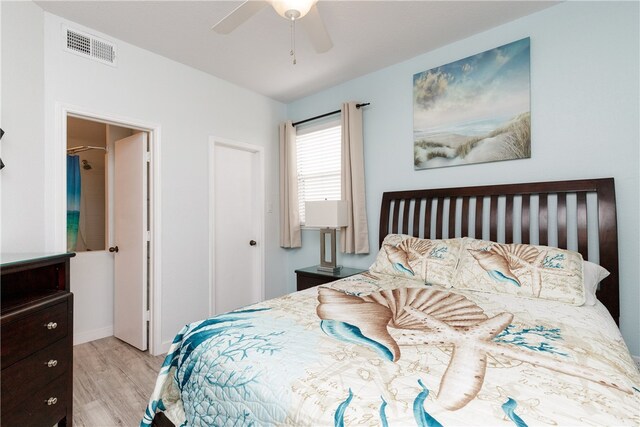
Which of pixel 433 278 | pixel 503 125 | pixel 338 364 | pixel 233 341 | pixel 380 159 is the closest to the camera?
pixel 338 364

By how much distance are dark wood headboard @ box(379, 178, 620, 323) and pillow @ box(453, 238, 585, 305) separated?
353 mm

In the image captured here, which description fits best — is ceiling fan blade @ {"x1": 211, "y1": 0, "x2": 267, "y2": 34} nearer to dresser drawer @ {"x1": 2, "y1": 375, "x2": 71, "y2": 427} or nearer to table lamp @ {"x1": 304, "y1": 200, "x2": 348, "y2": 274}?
table lamp @ {"x1": 304, "y1": 200, "x2": 348, "y2": 274}

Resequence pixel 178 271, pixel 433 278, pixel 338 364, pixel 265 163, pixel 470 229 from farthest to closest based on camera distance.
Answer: pixel 265 163, pixel 178 271, pixel 470 229, pixel 433 278, pixel 338 364

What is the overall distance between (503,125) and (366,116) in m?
1.32

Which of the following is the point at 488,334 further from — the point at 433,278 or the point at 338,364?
the point at 433,278

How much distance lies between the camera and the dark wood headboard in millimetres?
1998

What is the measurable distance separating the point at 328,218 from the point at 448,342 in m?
2.05

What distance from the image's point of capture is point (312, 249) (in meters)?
3.83

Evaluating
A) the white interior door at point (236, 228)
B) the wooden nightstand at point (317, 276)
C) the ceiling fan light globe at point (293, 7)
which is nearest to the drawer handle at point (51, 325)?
the white interior door at point (236, 228)

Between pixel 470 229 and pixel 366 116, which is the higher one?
pixel 366 116

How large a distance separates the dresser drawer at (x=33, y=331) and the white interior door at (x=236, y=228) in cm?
162

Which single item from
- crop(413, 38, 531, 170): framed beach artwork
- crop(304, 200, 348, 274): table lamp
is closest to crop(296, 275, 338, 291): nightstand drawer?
crop(304, 200, 348, 274): table lamp

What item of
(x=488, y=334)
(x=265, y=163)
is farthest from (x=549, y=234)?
(x=265, y=163)

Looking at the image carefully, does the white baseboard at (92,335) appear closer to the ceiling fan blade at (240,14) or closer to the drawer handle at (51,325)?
the drawer handle at (51,325)
